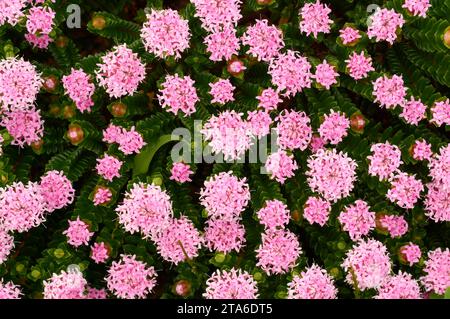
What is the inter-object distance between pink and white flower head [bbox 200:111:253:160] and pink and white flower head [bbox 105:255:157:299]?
64cm

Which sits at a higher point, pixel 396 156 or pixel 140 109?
pixel 140 109

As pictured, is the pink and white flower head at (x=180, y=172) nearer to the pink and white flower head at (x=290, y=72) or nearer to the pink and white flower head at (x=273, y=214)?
the pink and white flower head at (x=273, y=214)

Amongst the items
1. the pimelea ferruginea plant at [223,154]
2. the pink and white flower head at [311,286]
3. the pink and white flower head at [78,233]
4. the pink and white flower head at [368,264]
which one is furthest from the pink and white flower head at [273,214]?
the pink and white flower head at [78,233]

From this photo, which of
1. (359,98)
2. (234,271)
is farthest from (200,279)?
(359,98)

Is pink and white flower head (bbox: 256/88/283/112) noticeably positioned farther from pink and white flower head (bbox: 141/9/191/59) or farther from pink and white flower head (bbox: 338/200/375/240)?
pink and white flower head (bbox: 338/200/375/240)

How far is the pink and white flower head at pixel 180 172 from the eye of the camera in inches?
107

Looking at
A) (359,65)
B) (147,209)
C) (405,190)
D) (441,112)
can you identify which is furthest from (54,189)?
(441,112)

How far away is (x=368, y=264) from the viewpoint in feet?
8.89

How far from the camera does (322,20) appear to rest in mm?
2770

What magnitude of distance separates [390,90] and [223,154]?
2.71 ft

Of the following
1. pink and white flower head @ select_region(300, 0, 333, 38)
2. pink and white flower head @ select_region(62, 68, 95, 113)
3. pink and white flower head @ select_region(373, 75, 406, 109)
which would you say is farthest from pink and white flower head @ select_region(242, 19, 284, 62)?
pink and white flower head @ select_region(62, 68, 95, 113)

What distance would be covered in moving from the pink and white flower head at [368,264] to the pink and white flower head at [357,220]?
52 mm

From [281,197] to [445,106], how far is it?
86cm
